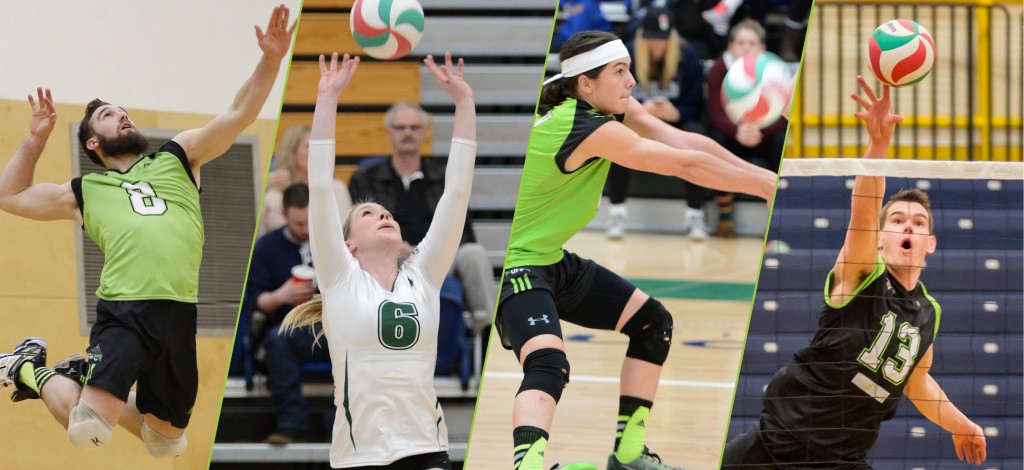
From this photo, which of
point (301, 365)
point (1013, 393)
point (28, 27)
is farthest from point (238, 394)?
point (1013, 393)

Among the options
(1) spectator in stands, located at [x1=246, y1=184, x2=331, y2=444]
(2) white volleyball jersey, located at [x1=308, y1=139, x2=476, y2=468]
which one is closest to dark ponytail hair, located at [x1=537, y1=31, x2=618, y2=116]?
(2) white volleyball jersey, located at [x1=308, y1=139, x2=476, y2=468]

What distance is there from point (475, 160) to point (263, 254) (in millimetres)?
982

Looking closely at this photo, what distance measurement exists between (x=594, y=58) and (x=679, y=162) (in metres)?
0.55

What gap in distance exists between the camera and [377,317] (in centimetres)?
414

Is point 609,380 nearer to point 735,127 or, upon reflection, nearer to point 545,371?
point 735,127

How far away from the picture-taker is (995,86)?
33.2ft

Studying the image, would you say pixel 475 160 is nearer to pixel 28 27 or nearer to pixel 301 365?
pixel 301 365

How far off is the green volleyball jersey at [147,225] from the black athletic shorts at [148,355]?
60 mm

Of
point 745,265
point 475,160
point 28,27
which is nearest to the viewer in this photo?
point 475,160

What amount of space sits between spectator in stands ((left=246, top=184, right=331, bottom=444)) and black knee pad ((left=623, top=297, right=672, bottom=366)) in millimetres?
1233

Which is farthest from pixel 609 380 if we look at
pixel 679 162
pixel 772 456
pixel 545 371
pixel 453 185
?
pixel 679 162

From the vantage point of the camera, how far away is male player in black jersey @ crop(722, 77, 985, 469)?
4754mm

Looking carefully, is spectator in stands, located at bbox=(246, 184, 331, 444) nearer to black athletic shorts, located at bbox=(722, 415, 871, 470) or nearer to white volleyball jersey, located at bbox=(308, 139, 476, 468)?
white volleyball jersey, located at bbox=(308, 139, 476, 468)

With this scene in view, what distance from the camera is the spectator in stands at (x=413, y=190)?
15.3 feet
